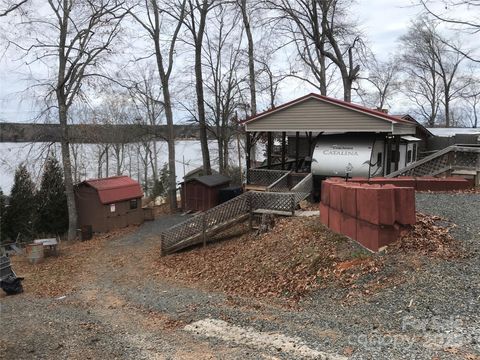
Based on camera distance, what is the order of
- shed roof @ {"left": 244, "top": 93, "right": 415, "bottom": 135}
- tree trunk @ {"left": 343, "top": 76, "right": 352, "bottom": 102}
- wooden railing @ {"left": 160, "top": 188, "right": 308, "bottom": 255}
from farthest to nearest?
tree trunk @ {"left": 343, "top": 76, "right": 352, "bottom": 102} < shed roof @ {"left": 244, "top": 93, "right": 415, "bottom": 135} < wooden railing @ {"left": 160, "top": 188, "right": 308, "bottom": 255}

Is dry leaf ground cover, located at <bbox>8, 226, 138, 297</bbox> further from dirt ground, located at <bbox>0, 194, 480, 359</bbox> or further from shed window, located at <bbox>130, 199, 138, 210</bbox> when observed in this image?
shed window, located at <bbox>130, 199, 138, 210</bbox>

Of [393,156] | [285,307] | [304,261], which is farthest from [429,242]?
[393,156]

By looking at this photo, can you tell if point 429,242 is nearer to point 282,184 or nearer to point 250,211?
point 250,211

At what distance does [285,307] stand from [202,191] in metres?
18.8

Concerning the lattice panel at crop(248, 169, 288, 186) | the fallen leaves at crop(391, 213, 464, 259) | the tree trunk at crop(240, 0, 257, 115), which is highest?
the tree trunk at crop(240, 0, 257, 115)

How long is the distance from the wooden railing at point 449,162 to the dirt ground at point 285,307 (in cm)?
486

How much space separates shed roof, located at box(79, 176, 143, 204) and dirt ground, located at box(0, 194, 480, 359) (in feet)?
43.1

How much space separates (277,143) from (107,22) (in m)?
18.8

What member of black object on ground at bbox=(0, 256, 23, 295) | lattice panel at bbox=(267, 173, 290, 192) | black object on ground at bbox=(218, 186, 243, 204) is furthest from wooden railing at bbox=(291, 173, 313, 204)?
black object on ground at bbox=(0, 256, 23, 295)

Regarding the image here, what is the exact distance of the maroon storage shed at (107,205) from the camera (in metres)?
27.0

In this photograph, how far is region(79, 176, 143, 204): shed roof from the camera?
2702cm

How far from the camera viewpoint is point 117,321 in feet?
30.2

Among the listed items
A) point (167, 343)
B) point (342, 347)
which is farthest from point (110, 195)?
point (342, 347)

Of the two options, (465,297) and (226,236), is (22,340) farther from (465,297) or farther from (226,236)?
(226,236)
